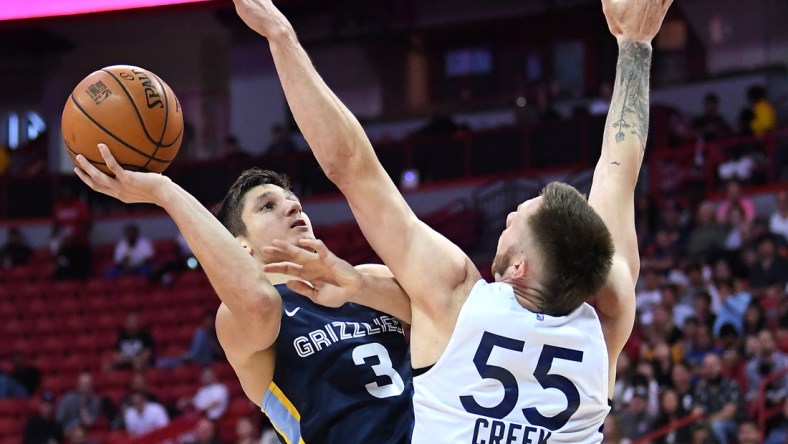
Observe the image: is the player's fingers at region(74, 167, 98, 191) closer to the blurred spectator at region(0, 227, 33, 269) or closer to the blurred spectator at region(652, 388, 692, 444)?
the blurred spectator at region(652, 388, 692, 444)

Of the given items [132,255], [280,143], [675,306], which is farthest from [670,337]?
[132,255]

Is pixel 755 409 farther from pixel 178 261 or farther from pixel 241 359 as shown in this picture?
pixel 178 261

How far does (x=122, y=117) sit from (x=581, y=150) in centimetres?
1321

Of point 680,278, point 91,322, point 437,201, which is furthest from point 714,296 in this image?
point 91,322

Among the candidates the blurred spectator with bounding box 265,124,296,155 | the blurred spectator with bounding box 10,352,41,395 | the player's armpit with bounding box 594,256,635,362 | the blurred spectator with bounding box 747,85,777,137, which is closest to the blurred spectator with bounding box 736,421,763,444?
the player's armpit with bounding box 594,256,635,362

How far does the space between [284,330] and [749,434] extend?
234 inches

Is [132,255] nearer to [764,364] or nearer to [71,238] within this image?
[71,238]

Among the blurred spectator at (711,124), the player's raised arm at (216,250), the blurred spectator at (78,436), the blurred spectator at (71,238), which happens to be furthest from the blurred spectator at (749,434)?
the blurred spectator at (71,238)

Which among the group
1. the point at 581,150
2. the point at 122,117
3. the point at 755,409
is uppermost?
the point at 122,117

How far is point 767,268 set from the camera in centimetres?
1113

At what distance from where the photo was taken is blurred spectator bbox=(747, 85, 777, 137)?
15.0 metres

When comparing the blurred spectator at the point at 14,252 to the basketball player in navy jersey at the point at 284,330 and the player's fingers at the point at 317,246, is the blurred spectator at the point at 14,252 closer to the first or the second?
the basketball player in navy jersey at the point at 284,330

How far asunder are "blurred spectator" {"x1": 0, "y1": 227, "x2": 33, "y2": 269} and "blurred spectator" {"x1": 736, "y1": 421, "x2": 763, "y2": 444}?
41.9 ft

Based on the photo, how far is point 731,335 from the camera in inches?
408
